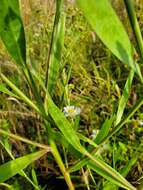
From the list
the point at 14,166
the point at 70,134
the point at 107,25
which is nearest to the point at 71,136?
the point at 70,134

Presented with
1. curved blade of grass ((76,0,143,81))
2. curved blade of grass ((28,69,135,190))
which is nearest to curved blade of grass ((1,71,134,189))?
curved blade of grass ((28,69,135,190))

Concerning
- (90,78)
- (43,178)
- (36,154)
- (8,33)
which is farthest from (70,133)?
(90,78)

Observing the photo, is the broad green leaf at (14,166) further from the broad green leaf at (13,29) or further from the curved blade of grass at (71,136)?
the broad green leaf at (13,29)

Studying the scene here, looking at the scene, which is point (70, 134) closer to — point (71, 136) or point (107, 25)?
point (71, 136)

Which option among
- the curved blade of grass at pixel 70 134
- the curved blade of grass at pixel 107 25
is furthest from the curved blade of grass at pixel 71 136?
the curved blade of grass at pixel 107 25

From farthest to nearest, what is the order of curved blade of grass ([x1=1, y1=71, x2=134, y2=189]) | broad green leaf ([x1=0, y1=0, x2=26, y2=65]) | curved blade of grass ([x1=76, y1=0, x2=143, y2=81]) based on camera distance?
1. curved blade of grass ([x1=1, y1=71, x2=134, y2=189])
2. broad green leaf ([x1=0, y1=0, x2=26, y2=65])
3. curved blade of grass ([x1=76, y1=0, x2=143, y2=81])

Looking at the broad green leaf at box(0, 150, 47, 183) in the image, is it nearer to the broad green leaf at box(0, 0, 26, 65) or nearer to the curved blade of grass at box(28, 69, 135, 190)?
the curved blade of grass at box(28, 69, 135, 190)
